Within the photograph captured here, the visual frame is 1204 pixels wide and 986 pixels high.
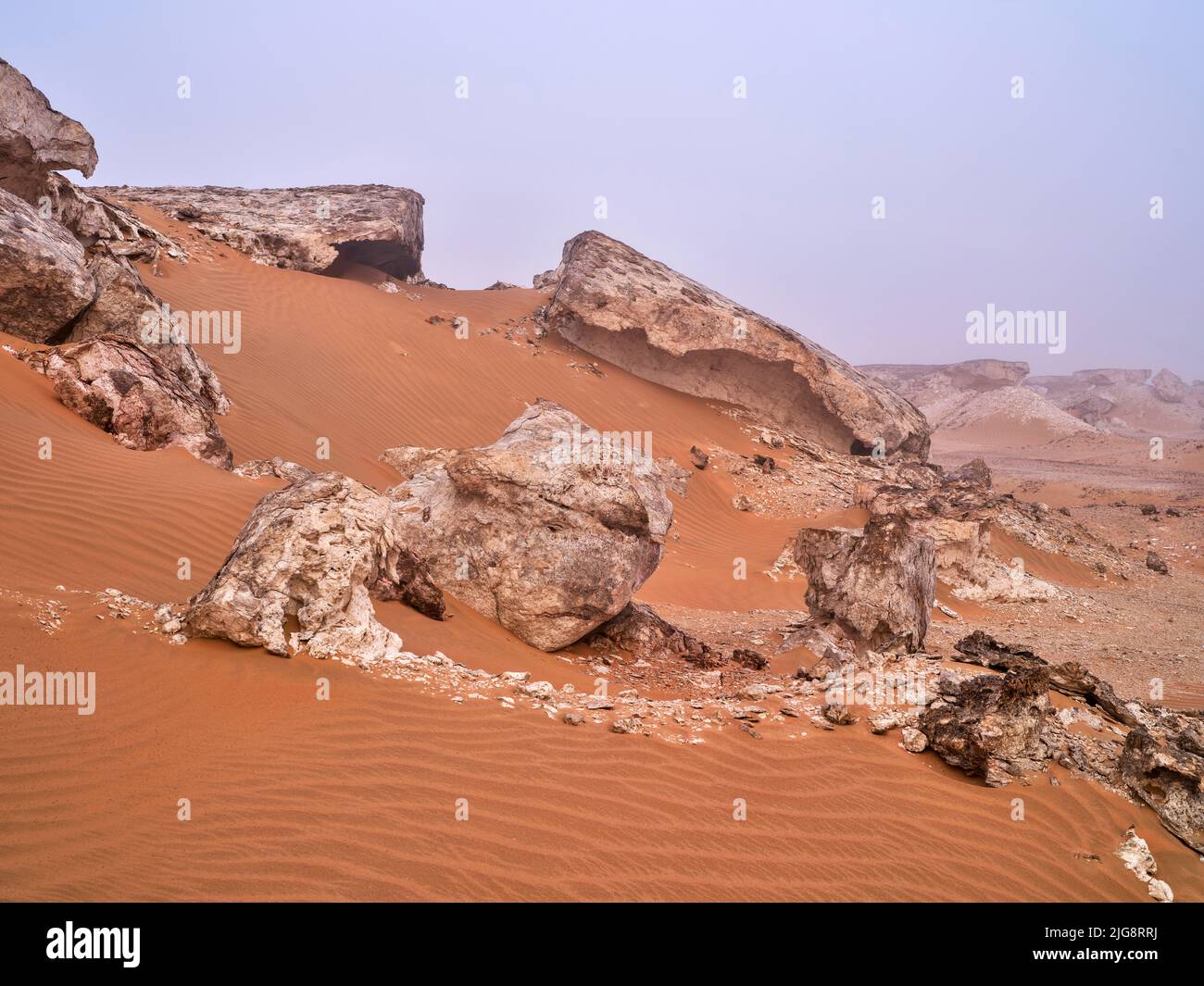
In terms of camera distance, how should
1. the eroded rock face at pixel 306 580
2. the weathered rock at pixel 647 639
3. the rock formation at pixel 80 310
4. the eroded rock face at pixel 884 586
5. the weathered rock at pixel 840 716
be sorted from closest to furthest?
the eroded rock face at pixel 306 580
the weathered rock at pixel 840 716
the weathered rock at pixel 647 639
the eroded rock face at pixel 884 586
the rock formation at pixel 80 310

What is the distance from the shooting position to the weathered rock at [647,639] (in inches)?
274

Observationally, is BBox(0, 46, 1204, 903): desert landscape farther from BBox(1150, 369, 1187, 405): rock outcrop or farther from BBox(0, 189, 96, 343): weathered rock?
BBox(1150, 369, 1187, 405): rock outcrop

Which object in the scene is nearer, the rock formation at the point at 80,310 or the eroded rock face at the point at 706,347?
the rock formation at the point at 80,310

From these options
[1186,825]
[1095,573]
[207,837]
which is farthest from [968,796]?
[1095,573]

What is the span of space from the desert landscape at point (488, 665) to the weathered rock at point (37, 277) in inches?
1.6

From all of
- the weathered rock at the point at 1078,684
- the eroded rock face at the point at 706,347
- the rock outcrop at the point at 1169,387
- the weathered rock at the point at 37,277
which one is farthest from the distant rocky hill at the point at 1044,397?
the weathered rock at the point at 37,277

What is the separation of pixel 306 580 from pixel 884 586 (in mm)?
5532

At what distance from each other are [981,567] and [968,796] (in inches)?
352

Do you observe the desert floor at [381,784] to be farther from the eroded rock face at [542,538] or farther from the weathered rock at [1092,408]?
the weathered rock at [1092,408]

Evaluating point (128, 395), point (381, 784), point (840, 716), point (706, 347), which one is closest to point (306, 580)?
point (381, 784)

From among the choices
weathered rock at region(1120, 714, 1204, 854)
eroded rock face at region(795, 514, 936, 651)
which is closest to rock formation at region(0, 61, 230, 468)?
eroded rock face at region(795, 514, 936, 651)

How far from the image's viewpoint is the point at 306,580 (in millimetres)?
4930

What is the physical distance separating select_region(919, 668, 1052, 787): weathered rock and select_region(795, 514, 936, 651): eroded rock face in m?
2.96

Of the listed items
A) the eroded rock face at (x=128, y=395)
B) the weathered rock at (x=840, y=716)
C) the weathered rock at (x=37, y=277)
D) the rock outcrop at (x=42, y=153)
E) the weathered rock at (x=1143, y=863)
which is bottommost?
the weathered rock at (x=1143, y=863)
